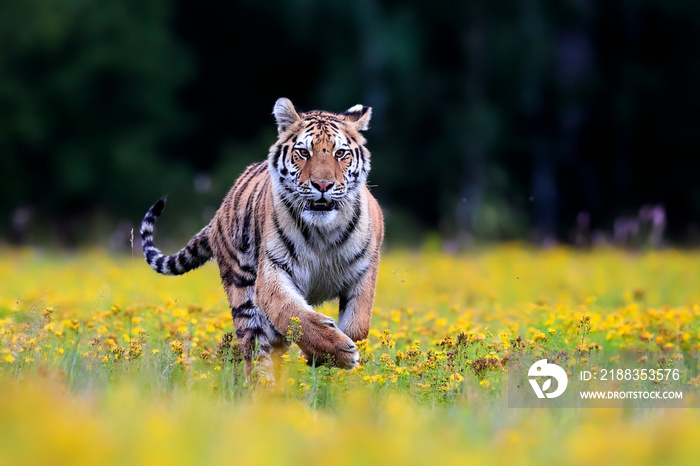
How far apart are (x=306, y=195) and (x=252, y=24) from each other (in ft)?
67.5

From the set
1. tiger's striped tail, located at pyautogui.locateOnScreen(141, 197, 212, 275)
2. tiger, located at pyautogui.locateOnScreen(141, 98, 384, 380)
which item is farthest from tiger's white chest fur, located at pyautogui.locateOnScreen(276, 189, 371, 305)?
tiger's striped tail, located at pyautogui.locateOnScreen(141, 197, 212, 275)

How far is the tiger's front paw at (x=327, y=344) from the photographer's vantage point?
494 cm

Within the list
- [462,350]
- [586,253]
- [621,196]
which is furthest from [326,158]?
[621,196]

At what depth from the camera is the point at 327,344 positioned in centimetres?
496

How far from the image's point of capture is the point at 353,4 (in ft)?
70.7

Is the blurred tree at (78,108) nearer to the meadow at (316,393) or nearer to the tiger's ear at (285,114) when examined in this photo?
the meadow at (316,393)

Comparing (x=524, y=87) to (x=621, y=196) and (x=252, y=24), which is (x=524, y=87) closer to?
(x=621, y=196)

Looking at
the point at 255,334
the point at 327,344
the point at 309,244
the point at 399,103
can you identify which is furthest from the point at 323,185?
the point at 399,103

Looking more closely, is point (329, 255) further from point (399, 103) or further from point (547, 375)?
point (399, 103)

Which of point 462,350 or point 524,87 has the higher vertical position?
point 524,87

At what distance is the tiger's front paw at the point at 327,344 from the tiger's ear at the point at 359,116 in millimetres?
1470

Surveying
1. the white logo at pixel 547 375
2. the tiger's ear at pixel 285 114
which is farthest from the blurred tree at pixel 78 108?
the white logo at pixel 547 375

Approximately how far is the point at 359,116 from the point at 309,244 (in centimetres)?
100

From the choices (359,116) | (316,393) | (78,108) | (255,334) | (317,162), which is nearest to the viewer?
(316,393)
